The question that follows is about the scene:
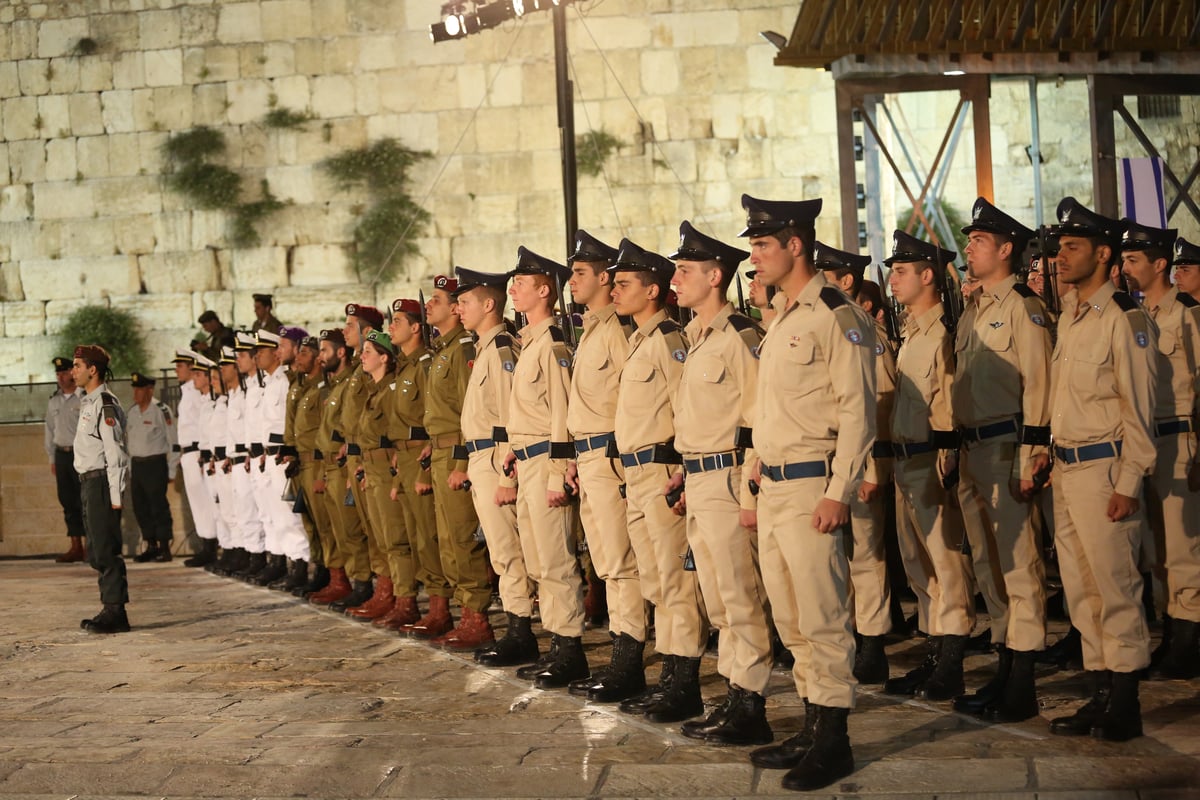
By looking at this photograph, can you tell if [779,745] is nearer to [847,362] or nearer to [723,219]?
[847,362]

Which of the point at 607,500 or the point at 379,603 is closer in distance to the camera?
the point at 607,500

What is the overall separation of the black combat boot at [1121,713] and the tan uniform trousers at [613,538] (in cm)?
212

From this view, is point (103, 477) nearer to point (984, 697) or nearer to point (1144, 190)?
point (984, 697)

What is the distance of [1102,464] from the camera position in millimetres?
5656

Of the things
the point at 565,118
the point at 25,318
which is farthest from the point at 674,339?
the point at 25,318

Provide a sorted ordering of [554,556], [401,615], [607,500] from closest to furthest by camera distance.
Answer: [607,500]
[554,556]
[401,615]

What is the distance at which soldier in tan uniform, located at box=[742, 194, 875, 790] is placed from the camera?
16.7 ft

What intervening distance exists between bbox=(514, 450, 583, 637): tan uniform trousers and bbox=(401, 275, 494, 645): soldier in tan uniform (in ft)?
3.40

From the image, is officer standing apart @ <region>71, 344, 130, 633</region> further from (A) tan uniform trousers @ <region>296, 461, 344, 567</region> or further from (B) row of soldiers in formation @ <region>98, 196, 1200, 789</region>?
(B) row of soldiers in formation @ <region>98, 196, 1200, 789</region>

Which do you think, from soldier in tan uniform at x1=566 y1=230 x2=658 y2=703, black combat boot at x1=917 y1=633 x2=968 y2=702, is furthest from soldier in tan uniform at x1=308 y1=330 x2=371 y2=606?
black combat boot at x1=917 y1=633 x2=968 y2=702

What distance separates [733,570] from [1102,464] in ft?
4.69

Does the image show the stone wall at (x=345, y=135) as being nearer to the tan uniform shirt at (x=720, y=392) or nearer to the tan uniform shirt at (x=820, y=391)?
the tan uniform shirt at (x=720, y=392)

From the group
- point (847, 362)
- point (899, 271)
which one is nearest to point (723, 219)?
point (899, 271)

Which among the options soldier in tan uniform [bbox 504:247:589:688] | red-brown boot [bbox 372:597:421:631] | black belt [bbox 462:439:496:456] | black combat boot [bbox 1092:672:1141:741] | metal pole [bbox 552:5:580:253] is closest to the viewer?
black combat boot [bbox 1092:672:1141:741]
